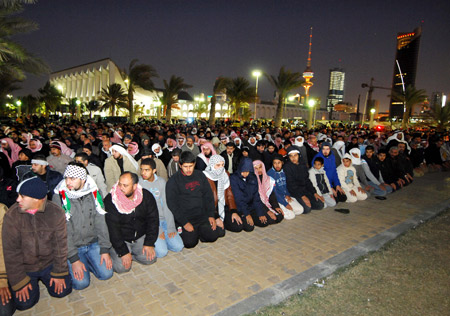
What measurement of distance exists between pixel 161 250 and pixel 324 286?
259cm

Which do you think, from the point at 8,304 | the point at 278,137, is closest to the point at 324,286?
the point at 8,304

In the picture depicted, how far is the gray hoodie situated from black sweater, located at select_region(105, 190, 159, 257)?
0.50 m

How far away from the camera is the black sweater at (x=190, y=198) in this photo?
4902 millimetres

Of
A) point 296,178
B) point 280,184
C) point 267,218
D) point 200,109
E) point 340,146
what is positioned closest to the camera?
point 267,218

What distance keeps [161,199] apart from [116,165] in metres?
2.21

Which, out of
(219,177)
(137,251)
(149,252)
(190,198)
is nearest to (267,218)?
(219,177)

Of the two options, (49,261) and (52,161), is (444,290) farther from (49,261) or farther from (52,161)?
(52,161)

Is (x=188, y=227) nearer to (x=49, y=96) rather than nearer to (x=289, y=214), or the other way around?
(x=289, y=214)

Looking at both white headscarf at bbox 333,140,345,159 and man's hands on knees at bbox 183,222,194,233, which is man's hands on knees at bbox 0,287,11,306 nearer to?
man's hands on knees at bbox 183,222,194,233

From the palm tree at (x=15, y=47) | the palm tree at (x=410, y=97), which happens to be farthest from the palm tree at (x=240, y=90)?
the palm tree at (x=15, y=47)

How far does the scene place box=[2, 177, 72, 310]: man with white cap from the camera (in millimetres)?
3154

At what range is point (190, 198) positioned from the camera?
199 inches

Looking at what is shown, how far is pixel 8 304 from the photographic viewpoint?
312 cm

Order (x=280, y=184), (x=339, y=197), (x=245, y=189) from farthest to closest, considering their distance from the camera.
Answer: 1. (x=339, y=197)
2. (x=280, y=184)
3. (x=245, y=189)
